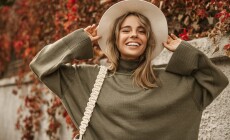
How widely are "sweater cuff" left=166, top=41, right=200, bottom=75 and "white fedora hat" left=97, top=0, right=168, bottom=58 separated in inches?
7.2

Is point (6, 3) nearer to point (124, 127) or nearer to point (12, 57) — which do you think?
point (12, 57)

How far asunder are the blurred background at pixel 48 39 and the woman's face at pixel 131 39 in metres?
0.70

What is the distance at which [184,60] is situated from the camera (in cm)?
293

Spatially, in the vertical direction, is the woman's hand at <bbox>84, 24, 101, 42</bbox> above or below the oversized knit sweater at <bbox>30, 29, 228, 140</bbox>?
above

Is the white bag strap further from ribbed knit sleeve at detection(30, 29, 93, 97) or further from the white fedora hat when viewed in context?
the white fedora hat

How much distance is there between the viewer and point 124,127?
2818 millimetres

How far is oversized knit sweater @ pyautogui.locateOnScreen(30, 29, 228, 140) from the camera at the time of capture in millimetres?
2840

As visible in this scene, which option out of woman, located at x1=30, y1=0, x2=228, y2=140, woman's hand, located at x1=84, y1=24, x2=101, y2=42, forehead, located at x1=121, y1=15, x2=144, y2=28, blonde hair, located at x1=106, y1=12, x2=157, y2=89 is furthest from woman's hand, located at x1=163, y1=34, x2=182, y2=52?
woman's hand, located at x1=84, y1=24, x2=101, y2=42

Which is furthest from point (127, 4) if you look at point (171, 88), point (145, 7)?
point (171, 88)

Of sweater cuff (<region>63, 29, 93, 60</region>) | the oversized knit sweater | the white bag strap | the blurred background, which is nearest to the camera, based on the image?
the oversized knit sweater

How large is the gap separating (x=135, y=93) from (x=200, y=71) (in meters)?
0.44

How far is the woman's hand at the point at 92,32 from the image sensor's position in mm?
3119

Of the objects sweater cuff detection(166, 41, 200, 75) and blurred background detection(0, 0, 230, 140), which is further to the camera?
blurred background detection(0, 0, 230, 140)

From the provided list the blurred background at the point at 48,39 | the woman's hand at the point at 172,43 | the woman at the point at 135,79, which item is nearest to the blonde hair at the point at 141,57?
the woman at the point at 135,79
